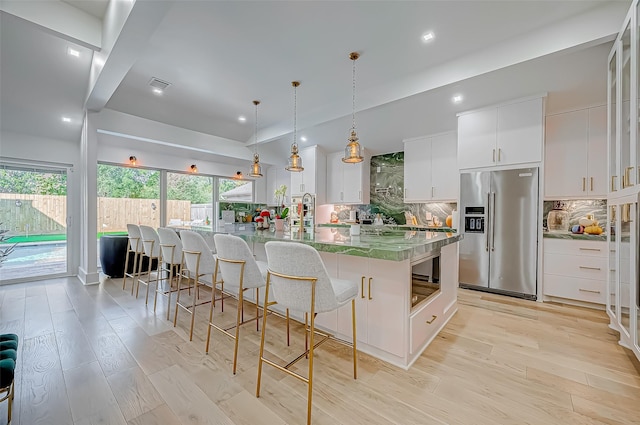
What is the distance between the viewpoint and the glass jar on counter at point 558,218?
3.79 meters

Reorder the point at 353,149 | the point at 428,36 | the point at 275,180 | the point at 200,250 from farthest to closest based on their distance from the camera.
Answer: the point at 275,180, the point at 353,149, the point at 428,36, the point at 200,250

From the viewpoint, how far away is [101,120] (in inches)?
162

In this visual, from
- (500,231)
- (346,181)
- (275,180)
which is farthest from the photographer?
(275,180)

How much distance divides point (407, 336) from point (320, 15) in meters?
2.79

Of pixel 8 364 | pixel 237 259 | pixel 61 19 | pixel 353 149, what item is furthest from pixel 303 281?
pixel 61 19

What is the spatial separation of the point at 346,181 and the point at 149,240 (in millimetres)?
3840

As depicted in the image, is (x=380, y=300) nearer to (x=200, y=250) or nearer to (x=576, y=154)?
(x=200, y=250)

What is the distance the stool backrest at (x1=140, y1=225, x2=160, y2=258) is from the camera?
11.4ft

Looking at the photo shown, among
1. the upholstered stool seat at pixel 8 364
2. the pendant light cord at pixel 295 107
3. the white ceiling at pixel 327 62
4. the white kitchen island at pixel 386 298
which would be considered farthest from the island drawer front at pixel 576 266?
the upholstered stool seat at pixel 8 364

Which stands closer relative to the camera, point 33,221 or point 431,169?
point 33,221

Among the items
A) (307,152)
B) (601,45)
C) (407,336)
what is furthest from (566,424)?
(307,152)

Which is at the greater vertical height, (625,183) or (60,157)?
(60,157)

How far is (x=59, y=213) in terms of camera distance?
458 cm

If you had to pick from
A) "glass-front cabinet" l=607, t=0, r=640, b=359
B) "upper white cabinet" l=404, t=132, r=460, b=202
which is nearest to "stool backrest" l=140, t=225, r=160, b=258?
"upper white cabinet" l=404, t=132, r=460, b=202
